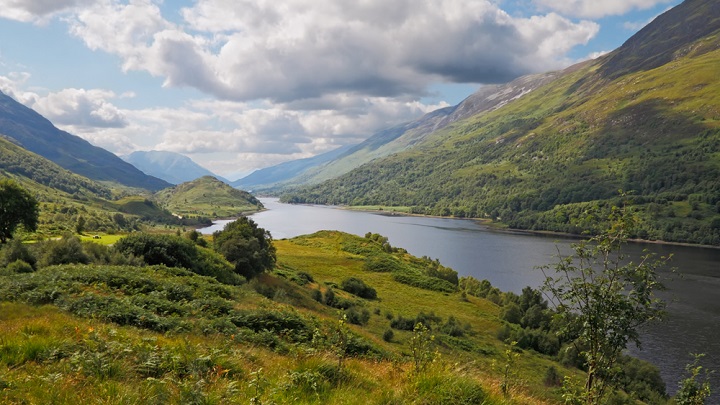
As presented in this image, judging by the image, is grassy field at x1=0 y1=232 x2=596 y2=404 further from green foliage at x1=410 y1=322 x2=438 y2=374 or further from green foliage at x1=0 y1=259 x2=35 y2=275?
green foliage at x1=0 y1=259 x2=35 y2=275

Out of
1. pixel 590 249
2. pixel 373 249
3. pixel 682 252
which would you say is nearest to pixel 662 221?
pixel 682 252

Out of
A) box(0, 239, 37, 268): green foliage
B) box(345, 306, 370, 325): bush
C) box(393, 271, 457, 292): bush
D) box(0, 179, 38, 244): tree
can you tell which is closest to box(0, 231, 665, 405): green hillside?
box(0, 239, 37, 268): green foliage

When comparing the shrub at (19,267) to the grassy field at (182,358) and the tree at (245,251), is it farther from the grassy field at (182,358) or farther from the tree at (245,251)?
the tree at (245,251)

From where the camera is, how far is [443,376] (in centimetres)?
880

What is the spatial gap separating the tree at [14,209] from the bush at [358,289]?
4621cm

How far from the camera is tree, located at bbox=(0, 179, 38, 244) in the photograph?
53.8m

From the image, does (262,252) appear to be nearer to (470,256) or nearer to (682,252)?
(470,256)

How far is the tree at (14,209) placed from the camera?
177ft

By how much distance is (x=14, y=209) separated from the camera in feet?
180

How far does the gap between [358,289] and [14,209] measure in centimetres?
4909

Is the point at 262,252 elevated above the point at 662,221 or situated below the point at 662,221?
below

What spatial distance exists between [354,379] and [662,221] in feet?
730

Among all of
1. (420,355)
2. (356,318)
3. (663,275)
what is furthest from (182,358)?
(663,275)

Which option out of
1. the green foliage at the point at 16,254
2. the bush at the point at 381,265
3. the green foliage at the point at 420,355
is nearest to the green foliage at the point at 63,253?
the green foliage at the point at 16,254
